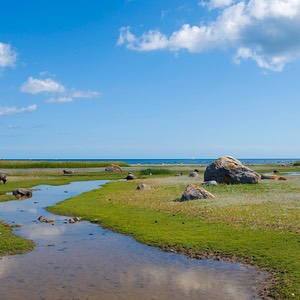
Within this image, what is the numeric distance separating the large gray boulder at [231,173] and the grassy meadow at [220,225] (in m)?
11.2

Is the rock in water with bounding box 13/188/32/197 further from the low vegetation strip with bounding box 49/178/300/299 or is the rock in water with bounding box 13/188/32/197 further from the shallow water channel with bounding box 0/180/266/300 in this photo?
the shallow water channel with bounding box 0/180/266/300

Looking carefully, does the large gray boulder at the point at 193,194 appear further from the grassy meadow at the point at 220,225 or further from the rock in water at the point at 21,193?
the rock in water at the point at 21,193

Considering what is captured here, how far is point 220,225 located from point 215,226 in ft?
1.34

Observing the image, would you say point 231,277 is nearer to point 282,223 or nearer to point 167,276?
point 167,276

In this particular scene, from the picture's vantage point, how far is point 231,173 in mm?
54625

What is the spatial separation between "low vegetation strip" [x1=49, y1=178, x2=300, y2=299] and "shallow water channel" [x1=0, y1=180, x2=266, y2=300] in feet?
3.68

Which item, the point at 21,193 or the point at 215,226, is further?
the point at 21,193

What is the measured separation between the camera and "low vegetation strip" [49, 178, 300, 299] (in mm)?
18047

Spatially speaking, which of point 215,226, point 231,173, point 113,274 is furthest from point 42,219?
point 231,173

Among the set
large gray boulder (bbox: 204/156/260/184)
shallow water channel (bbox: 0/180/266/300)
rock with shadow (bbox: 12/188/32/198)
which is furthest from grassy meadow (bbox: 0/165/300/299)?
large gray boulder (bbox: 204/156/260/184)

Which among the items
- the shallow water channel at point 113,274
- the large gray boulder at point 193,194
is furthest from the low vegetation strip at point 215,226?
the large gray boulder at point 193,194

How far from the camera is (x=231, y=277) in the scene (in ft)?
53.2

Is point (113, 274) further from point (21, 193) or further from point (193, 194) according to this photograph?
point (21, 193)

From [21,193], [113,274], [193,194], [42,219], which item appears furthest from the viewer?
[21,193]
